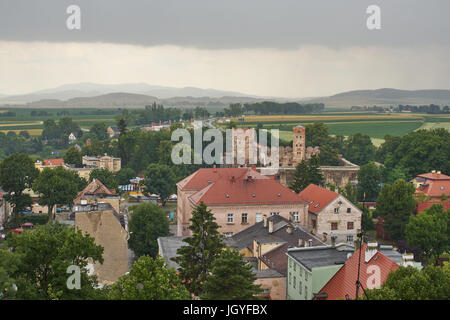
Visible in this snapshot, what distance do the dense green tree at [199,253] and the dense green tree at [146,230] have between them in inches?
651

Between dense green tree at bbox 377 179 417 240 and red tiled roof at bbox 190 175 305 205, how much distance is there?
995 centimetres

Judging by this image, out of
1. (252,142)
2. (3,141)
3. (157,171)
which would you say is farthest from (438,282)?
(3,141)

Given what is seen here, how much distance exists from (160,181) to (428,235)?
44.5 meters

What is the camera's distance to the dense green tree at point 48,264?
22625 millimetres

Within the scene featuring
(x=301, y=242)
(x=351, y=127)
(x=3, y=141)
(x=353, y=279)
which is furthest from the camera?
(x=351, y=127)

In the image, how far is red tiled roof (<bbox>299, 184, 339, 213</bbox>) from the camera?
50969mm

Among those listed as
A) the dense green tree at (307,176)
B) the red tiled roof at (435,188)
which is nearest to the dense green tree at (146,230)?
the dense green tree at (307,176)

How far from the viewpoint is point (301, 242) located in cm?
3656

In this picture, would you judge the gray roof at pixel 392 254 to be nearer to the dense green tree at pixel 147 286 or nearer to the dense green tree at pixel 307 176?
the dense green tree at pixel 147 286

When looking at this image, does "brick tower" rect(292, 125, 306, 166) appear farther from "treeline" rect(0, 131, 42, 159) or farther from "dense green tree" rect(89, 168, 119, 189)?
"treeline" rect(0, 131, 42, 159)

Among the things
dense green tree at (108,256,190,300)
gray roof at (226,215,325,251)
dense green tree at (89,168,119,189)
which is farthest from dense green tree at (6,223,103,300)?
dense green tree at (89,168,119,189)
